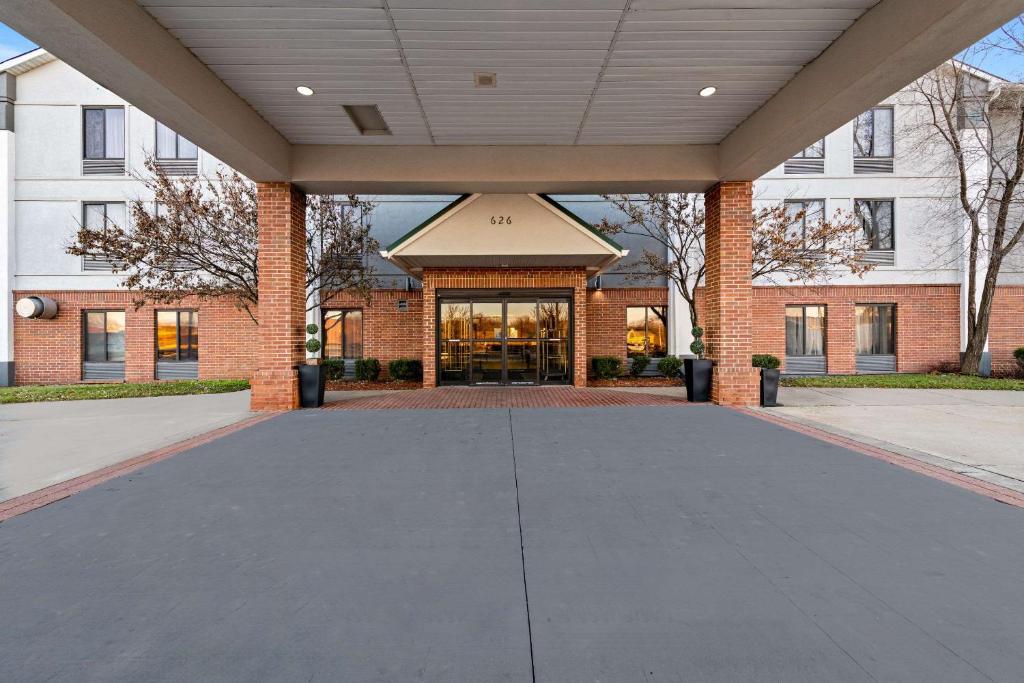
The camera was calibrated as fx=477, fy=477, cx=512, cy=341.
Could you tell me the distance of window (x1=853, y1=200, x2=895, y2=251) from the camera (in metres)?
16.2

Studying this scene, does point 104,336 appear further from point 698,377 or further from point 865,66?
point 865,66

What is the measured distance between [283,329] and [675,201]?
11239 millimetres

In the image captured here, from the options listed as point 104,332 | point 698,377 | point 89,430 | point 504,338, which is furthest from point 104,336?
point 698,377

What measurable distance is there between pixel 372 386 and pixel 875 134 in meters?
18.5

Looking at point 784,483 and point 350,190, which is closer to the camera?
point 784,483

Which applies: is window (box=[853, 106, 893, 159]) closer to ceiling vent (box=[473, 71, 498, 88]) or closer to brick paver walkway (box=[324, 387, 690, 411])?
brick paver walkway (box=[324, 387, 690, 411])

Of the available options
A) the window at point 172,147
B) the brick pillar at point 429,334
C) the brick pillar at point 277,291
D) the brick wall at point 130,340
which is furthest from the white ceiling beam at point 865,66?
the window at point 172,147

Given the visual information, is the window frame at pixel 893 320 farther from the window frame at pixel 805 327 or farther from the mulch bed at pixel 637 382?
the mulch bed at pixel 637 382

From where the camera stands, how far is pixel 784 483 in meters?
4.29

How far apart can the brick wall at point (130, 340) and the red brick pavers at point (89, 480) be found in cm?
1000

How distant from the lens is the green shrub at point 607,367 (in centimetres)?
1445

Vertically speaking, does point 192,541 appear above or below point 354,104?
below

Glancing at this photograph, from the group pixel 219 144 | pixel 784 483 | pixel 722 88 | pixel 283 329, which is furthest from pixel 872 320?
pixel 219 144

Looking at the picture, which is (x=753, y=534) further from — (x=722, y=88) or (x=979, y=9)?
(x=722, y=88)
